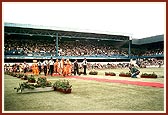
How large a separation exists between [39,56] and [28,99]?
2978 cm

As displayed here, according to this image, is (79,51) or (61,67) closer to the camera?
(61,67)

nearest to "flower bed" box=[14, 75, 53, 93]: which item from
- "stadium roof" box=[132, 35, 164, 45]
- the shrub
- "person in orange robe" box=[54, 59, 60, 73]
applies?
the shrub

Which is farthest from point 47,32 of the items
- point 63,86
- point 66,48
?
point 63,86

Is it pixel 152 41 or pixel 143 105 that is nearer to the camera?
pixel 143 105

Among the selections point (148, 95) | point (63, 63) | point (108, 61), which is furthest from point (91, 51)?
point (148, 95)

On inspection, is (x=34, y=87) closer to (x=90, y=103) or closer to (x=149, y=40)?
(x=90, y=103)

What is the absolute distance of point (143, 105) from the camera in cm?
774

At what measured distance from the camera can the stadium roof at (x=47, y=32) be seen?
35994mm

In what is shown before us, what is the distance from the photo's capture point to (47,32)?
40406mm

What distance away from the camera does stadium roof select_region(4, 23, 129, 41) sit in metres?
36.0

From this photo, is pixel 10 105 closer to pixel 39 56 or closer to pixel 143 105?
pixel 143 105

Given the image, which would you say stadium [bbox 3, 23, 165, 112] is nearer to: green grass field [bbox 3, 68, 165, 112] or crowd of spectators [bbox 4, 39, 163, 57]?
crowd of spectators [bbox 4, 39, 163, 57]

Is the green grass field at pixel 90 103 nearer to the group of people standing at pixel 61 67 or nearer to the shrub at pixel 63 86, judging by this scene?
the shrub at pixel 63 86

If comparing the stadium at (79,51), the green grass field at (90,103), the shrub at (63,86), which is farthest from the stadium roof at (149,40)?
the green grass field at (90,103)
